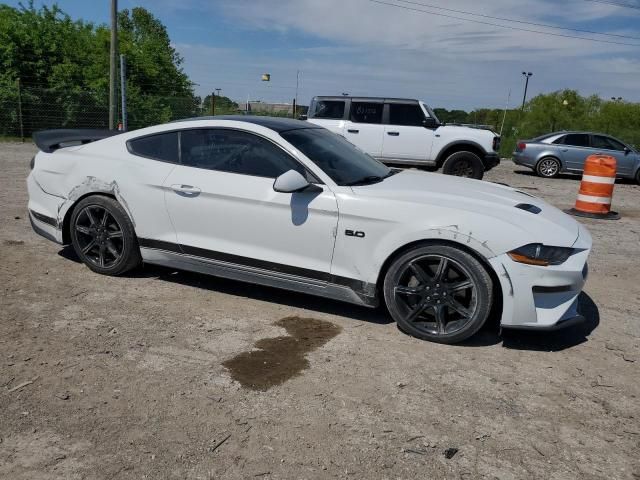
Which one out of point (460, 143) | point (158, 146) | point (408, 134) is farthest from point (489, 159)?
point (158, 146)

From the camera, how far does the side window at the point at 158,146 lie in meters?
4.66

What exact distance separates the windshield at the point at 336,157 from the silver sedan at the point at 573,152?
13.0 m

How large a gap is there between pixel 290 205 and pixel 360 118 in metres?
9.04

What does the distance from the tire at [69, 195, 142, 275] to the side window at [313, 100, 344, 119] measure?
866 centimetres

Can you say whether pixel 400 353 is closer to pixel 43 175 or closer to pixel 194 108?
pixel 43 175

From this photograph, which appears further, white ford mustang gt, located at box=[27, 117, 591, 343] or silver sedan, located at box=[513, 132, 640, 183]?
silver sedan, located at box=[513, 132, 640, 183]

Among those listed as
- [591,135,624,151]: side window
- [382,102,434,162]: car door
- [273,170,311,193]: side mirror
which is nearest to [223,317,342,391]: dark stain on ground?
[273,170,311,193]: side mirror

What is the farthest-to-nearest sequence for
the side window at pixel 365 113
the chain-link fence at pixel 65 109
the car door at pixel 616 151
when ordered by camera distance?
the chain-link fence at pixel 65 109, the car door at pixel 616 151, the side window at pixel 365 113

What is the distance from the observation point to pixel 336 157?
179 inches

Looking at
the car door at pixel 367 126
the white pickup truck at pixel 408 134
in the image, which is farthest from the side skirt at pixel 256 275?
the car door at pixel 367 126

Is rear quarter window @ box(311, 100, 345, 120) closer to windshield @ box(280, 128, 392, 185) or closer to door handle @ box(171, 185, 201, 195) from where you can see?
windshield @ box(280, 128, 392, 185)

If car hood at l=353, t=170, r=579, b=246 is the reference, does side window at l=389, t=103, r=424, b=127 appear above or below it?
above

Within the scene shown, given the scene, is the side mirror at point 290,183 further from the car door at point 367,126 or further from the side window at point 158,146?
the car door at point 367,126

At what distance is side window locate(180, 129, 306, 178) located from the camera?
4.27 m
